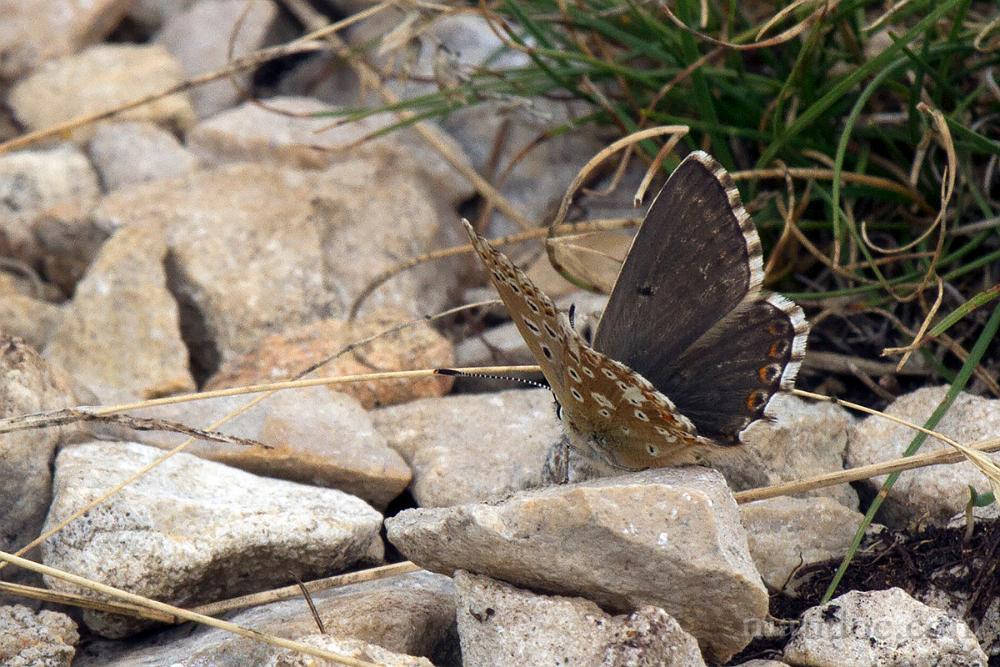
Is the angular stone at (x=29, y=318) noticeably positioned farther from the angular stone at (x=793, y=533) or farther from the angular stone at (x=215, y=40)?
the angular stone at (x=793, y=533)

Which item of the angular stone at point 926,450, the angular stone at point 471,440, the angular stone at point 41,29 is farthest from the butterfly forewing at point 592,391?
the angular stone at point 41,29

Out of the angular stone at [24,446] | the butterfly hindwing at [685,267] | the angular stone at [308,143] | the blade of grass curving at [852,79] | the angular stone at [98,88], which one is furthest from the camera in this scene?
the angular stone at [98,88]

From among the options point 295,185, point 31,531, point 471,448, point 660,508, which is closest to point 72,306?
point 295,185

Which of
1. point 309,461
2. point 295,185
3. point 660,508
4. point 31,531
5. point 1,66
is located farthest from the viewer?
point 1,66

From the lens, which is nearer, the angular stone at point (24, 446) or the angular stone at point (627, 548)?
the angular stone at point (627, 548)

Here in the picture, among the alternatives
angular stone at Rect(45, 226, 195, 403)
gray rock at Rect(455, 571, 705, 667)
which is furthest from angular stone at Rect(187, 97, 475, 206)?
gray rock at Rect(455, 571, 705, 667)

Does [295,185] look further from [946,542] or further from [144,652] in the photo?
[946,542]
